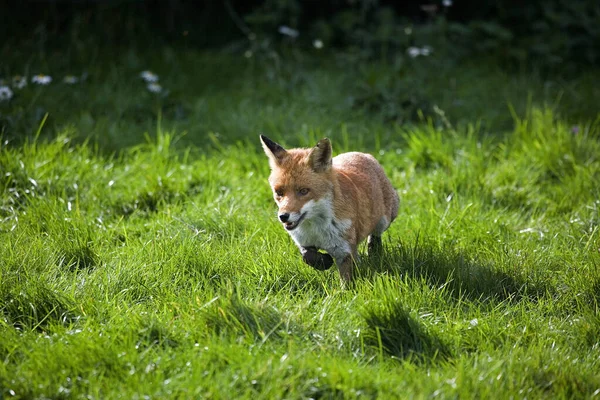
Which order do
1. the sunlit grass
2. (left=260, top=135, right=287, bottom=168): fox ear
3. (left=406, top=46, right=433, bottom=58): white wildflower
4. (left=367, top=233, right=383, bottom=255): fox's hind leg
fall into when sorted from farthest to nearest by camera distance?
(left=406, top=46, right=433, bottom=58): white wildflower → (left=367, top=233, right=383, bottom=255): fox's hind leg → (left=260, top=135, right=287, bottom=168): fox ear → the sunlit grass

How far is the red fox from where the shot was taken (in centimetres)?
470

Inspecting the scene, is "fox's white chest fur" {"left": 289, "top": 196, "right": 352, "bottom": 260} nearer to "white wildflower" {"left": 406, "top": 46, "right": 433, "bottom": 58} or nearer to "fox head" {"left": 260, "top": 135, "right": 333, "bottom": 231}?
"fox head" {"left": 260, "top": 135, "right": 333, "bottom": 231}

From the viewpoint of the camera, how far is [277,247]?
17.1ft

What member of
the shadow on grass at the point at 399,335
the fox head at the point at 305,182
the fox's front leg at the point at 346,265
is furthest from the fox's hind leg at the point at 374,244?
the shadow on grass at the point at 399,335

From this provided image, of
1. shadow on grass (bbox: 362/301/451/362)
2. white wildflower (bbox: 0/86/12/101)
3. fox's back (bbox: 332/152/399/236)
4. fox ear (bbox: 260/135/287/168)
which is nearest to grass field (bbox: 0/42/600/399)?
shadow on grass (bbox: 362/301/451/362)

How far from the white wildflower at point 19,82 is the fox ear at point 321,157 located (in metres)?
4.25

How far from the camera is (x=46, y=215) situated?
5.64 metres

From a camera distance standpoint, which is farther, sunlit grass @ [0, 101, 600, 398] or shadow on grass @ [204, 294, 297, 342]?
shadow on grass @ [204, 294, 297, 342]

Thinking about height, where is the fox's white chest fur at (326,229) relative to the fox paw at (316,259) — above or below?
above

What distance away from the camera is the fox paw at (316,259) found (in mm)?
4770

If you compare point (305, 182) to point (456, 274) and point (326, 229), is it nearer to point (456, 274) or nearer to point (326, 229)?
point (326, 229)

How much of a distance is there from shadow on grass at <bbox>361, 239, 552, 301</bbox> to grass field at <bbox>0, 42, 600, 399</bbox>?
0.02m

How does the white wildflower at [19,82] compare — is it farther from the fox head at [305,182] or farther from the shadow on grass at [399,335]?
the shadow on grass at [399,335]

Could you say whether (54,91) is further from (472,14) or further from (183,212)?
(472,14)
